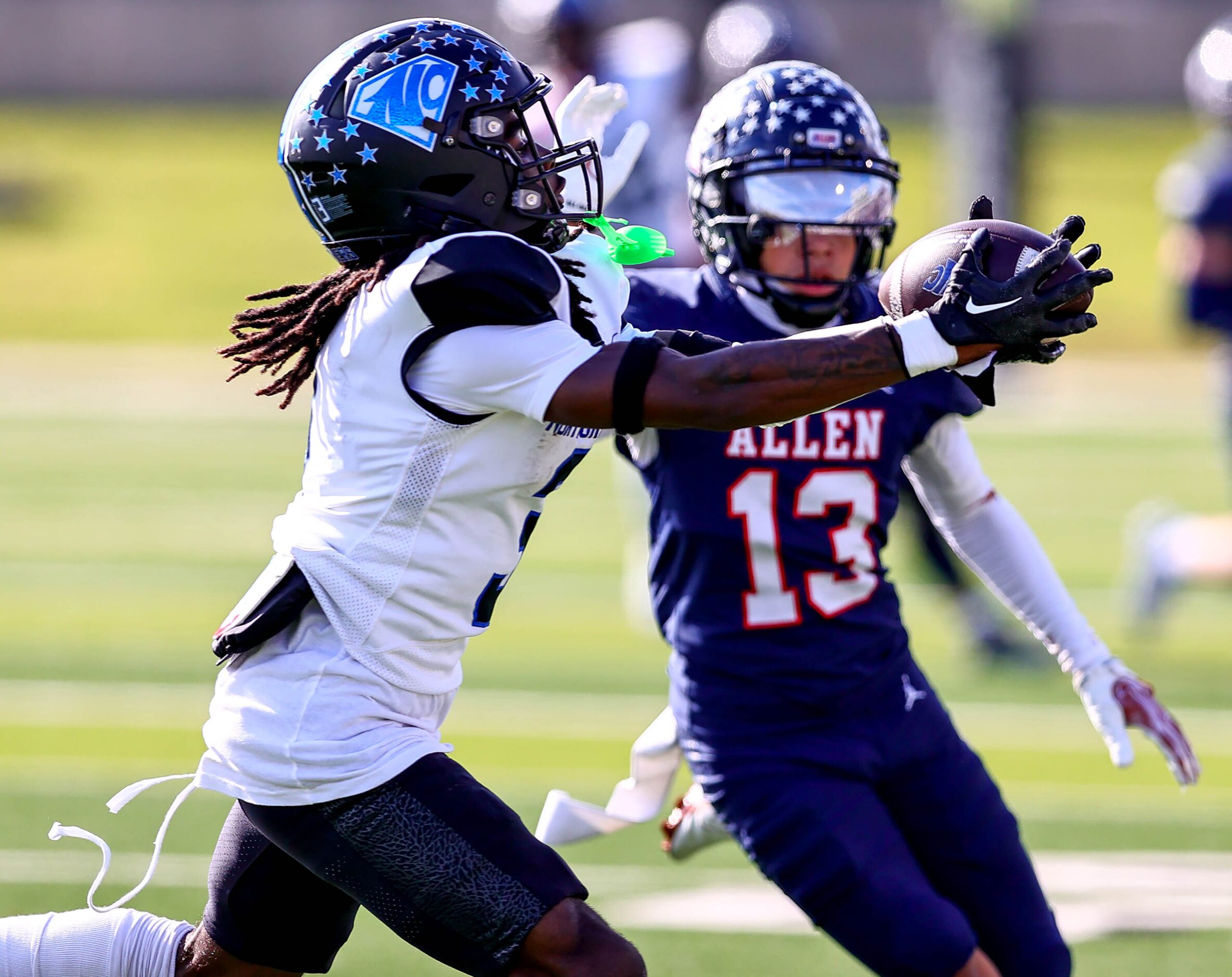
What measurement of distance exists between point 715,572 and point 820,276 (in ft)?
1.89

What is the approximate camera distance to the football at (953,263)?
2623 millimetres

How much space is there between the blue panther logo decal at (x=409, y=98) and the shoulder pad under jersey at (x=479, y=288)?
251 mm

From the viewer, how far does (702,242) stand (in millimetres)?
3734

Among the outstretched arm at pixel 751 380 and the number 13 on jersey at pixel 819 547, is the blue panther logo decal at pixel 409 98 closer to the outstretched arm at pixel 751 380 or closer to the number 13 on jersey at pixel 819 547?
the outstretched arm at pixel 751 380

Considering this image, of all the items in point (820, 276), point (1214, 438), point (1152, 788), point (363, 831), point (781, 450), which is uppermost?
point (820, 276)

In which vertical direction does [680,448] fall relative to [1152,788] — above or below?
above

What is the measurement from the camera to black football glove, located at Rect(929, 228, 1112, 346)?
254cm

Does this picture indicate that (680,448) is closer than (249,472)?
Yes

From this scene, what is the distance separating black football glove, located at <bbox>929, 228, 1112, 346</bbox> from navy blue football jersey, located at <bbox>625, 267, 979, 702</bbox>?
80cm

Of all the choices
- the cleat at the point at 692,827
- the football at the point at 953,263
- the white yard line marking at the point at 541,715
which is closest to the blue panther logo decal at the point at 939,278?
the football at the point at 953,263

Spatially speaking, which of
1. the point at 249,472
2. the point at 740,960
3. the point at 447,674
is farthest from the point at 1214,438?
the point at 447,674

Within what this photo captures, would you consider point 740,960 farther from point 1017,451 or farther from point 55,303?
point 55,303

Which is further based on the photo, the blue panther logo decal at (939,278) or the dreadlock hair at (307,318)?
the dreadlock hair at (307,318)

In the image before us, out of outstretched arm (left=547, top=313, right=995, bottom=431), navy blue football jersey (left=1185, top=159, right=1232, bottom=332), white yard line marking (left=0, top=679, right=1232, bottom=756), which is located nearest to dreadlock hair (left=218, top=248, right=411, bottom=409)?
outstretched arm (left=547, top=313, right=995, bottom=431)
